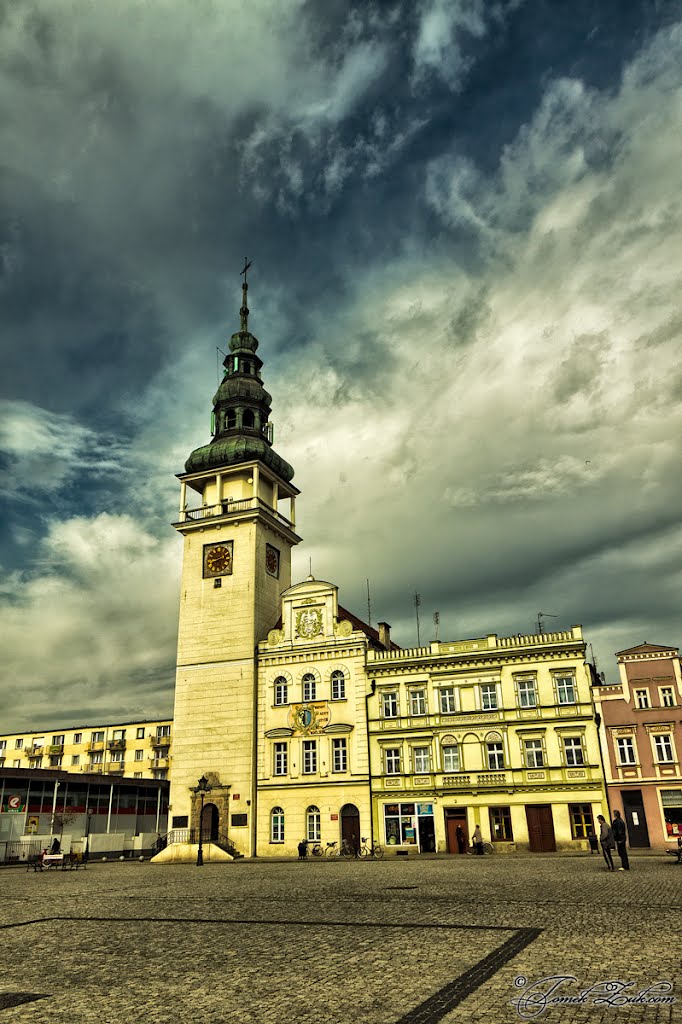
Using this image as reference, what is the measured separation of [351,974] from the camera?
893 cm

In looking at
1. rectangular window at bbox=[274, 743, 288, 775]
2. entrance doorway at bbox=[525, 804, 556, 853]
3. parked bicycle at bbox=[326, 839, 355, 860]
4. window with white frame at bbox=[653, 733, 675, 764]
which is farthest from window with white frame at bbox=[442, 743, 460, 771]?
window with white frame at bbox=[653, 733, 675, 764]

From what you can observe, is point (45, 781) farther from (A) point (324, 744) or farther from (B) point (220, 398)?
(B) point (220, 398)

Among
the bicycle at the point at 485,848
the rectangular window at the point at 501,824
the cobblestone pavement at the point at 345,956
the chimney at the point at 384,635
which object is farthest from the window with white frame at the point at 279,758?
the cobblestone pavement at the point at 345,956

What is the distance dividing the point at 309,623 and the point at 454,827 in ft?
50.7

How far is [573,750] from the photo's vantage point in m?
42.2

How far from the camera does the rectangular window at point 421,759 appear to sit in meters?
45.2

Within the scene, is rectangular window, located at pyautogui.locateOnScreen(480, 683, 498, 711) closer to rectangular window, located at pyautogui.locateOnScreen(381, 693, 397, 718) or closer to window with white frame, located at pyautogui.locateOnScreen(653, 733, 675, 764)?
rectangular window, located at pyautogui.locateOnScreen(381, 693, 397, 718)

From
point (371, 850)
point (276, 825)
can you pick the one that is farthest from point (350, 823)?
point (276, 825)

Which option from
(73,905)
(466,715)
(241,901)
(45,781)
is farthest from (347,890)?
(45,781)

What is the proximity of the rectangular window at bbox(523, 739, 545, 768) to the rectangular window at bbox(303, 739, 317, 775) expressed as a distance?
12971 mm

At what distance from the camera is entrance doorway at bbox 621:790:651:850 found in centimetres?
4441

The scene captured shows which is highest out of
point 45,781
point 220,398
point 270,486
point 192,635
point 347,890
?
point 220,398

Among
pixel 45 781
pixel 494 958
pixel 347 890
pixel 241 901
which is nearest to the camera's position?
pixel 494 958

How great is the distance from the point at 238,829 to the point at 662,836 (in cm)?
2510
